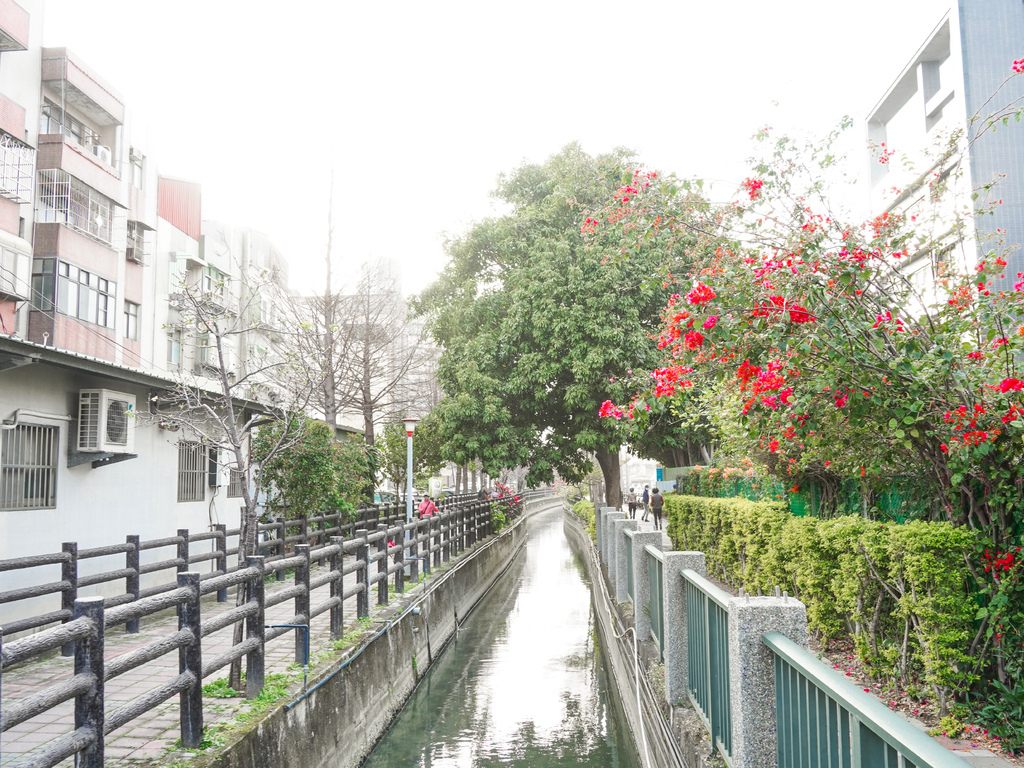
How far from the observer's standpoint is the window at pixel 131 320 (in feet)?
81.3

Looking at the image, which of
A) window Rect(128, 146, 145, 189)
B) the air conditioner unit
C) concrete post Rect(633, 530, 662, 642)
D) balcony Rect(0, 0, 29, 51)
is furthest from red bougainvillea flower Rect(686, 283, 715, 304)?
window Rect(128, 146, 145, 189)

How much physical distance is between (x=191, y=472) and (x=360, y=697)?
307 inches

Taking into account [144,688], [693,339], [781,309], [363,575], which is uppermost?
[781,309]

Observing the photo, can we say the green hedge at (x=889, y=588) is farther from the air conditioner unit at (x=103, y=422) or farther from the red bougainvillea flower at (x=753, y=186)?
the air conditioner unit at (x=103, y=422)

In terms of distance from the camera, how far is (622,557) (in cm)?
1109

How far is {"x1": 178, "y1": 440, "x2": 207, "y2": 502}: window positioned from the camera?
13.5 metres

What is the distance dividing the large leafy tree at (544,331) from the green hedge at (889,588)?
9.99 m

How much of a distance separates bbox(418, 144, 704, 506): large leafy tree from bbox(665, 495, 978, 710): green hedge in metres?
9.99

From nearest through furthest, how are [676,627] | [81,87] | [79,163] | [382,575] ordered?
[676,627]
[382,575]
[81,87]
[79,163]

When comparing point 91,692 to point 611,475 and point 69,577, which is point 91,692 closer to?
point 69,577

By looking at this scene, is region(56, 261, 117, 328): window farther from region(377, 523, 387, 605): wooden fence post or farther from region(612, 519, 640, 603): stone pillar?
region(612, 519, 640, 603): stone pillar

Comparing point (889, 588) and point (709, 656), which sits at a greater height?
point (889, 588)

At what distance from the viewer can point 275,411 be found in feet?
45.3

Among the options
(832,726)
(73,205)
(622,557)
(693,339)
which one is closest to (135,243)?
(73,205)
